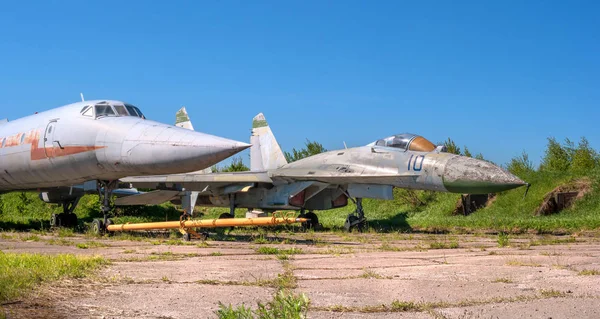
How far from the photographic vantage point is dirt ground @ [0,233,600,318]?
4.21 meters

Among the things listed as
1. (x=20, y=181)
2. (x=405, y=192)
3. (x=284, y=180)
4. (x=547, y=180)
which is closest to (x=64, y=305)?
(x=20, y=181)

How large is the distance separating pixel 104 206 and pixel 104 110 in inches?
77.2

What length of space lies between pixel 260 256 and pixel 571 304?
4.72 metres

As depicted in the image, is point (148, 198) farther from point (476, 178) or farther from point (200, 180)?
point (476, 178)

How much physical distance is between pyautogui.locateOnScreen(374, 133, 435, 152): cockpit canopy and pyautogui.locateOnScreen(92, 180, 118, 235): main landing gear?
653cm

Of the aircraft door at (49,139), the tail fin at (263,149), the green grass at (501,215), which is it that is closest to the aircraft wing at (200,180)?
the tail fin at (263,149)

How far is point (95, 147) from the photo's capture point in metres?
12.8

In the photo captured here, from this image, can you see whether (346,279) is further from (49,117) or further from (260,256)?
(49,117)

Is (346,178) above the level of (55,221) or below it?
above

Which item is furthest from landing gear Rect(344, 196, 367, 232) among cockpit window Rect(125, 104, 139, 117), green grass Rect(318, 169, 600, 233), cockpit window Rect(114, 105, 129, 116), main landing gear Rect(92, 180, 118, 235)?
cockpit window Rect(114, 105, 129, 116)

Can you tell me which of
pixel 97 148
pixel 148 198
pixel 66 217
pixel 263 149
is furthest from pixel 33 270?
pixel 263 149

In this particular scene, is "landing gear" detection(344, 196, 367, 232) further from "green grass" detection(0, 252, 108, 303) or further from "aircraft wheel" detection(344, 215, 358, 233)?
"green grass" detection(0, 252, 108, 303)

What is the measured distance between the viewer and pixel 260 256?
8.44 metres

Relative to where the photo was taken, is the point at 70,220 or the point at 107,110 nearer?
the point at 107,110
